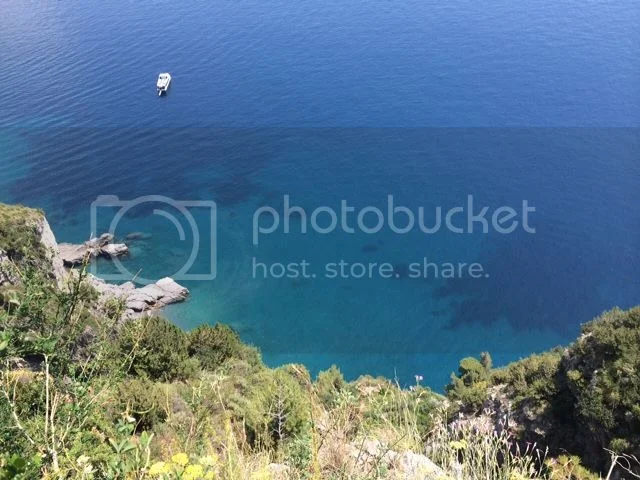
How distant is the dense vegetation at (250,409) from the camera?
3.60 m

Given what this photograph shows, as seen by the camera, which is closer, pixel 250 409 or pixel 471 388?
pixel 250 409

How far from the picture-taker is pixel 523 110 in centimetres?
4666

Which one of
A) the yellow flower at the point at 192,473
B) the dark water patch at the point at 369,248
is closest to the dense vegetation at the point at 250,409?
the yellow flower at the point at 192,473

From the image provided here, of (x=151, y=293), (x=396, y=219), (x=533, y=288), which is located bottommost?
(x=151, y=293)

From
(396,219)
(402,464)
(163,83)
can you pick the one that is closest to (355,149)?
(396,219)

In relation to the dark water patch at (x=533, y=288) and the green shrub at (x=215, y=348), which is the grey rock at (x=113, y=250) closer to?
the green shrub at (x=215, y=348)

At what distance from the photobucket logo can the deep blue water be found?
1.89 feet

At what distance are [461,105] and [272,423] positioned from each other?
44.0 metres

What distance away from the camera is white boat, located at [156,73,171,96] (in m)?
51.9

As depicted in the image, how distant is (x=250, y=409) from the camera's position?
920 cm

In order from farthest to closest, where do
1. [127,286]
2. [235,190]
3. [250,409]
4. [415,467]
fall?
1. [235,190]
2. [127,286]
3. [250,409]
4. [415,467]

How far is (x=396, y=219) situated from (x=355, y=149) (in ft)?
29.5

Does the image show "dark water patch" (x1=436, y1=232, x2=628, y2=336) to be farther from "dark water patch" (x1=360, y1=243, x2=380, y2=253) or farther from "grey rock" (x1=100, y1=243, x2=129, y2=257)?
"grey rock" (x1=100, y1=243, x2=129, y2=257)

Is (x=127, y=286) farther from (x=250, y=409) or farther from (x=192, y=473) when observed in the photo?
(x=192, y=473)
